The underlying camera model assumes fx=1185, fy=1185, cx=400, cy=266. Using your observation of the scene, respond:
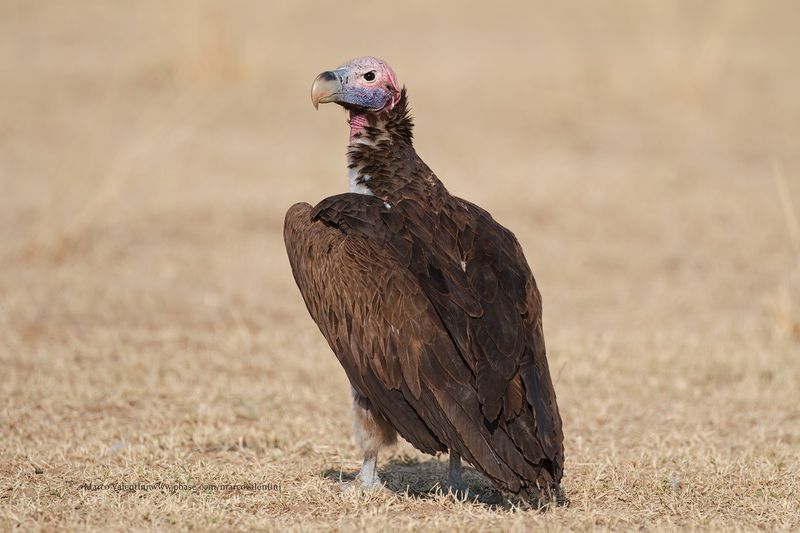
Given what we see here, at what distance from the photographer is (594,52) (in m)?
16.8

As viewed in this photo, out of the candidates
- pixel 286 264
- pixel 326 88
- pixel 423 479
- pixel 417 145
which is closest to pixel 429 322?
pixel 423 479

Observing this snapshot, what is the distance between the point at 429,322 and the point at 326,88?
141 cm

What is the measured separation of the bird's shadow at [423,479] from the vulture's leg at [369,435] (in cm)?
13

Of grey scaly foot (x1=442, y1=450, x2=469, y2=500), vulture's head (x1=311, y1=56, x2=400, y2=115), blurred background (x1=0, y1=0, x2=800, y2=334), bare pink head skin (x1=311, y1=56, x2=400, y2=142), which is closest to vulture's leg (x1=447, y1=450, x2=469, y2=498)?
grey scaly foot (x1=442, y1=450, x2=469, y2=500)

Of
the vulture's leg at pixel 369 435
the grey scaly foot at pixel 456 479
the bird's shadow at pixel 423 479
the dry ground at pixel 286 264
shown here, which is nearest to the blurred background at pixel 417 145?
the dry ground at pixel 286 264

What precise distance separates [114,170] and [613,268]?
4.30 m

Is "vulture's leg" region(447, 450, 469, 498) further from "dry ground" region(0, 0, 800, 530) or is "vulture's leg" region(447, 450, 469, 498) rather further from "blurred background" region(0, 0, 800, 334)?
"blurred background" region(0, 0, 800, 334)

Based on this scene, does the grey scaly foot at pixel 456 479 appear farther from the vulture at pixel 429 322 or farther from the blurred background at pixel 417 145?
the blurred background at pixel 417 145

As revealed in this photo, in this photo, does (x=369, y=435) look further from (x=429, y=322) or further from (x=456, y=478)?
(x=429, y=322)

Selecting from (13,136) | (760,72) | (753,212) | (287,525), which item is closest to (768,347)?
(753,212)

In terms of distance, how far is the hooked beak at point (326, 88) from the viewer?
17.4 feet

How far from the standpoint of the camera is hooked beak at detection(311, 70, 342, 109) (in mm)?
5293

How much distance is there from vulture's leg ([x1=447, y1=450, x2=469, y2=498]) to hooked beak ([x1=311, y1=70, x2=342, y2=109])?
1.69m

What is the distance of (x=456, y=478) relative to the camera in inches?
193
